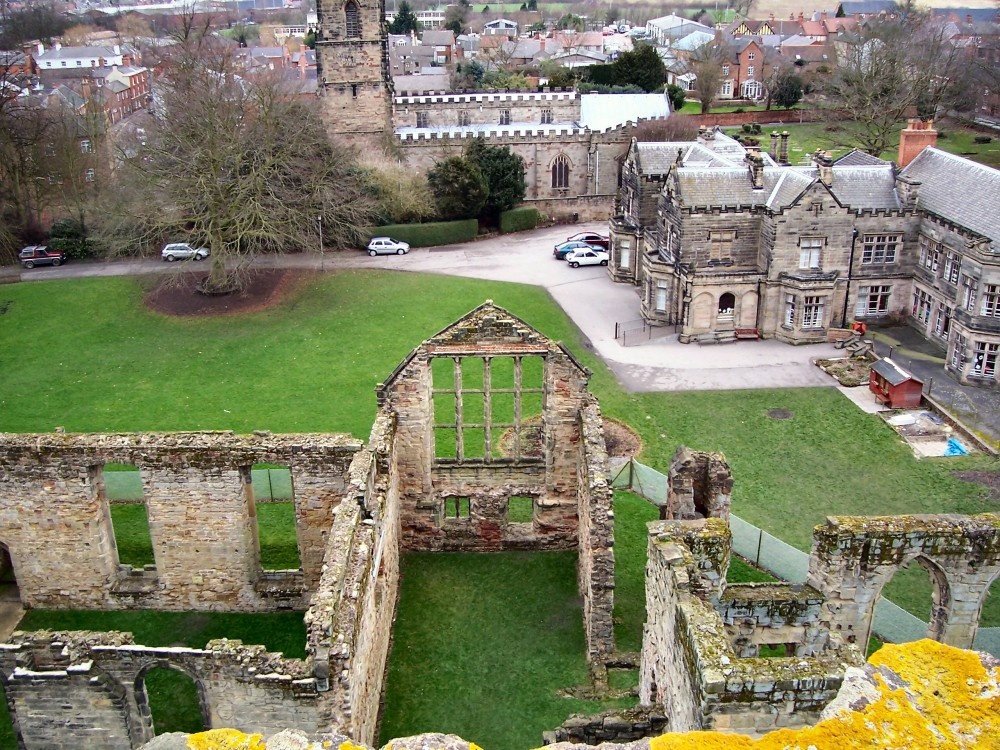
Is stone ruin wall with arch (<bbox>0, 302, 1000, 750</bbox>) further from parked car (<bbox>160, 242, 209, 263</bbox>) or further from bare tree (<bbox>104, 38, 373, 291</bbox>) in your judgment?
parked car (<bbox>160, 242, 209, 263</bbox>)

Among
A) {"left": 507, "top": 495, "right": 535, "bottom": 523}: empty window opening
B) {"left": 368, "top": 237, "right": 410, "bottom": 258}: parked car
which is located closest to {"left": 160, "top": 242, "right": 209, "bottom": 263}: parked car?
{"left": 368, "top": 237, "right": 410, "bottom": 258}: parked car

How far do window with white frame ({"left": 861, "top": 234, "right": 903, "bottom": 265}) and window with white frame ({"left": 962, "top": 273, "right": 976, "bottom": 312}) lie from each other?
13.2 ft

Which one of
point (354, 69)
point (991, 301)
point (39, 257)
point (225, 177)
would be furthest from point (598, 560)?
point (354, 69)

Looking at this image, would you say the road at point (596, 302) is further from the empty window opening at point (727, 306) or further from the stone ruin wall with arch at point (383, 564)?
the stone ruin wall with arch at point (383, 564)

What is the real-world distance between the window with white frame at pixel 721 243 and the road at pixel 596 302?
3.54m

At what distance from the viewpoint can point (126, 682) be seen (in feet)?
47.6

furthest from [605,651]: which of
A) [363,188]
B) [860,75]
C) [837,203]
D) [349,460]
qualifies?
[860,75]

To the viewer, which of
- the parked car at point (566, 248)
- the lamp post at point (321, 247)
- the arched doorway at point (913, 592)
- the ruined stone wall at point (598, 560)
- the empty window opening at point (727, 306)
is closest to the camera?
the ruined stone wall at point (598, 560)

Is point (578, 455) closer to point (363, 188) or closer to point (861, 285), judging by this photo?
point (861, 285)

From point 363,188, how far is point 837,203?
76.0 feet

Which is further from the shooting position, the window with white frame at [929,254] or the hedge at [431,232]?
the hedge at [431,232]

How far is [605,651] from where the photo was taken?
18359 mm

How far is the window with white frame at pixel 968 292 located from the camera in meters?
32.7

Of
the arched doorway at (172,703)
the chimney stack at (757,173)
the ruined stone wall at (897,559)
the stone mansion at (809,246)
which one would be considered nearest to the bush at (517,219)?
the stone mansion at (809,246)
